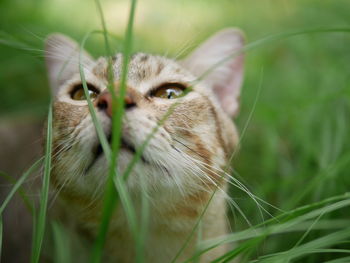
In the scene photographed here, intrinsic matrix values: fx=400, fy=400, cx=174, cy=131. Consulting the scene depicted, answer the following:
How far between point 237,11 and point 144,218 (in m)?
4.94

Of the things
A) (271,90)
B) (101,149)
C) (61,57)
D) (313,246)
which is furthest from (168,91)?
(271,90)

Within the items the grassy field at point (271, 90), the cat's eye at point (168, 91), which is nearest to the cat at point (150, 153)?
the cat's eye at point (168, 91)

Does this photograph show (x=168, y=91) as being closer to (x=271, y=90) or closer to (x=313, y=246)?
(x=313, y=246)

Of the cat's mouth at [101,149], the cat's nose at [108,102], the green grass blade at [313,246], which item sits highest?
the cat's nose at [108,102]

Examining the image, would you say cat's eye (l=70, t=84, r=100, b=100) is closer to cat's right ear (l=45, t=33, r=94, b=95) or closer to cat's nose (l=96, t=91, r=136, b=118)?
cat's right ear (l=45, t=33, r=94, b=95)

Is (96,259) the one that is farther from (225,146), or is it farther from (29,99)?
(29,99)

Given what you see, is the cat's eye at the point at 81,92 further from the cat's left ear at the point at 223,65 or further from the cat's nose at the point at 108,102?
the cat's left ear at the point at 223,65

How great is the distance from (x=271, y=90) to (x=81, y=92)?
236cm

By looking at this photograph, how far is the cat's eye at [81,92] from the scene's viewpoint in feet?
6.51

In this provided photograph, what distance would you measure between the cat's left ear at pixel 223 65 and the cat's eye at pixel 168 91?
483 mm

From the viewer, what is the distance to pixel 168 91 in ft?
6.67

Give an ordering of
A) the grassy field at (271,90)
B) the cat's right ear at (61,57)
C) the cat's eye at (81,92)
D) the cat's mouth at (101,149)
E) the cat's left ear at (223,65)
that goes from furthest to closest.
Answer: the cat's left ear at (223,65) → the cat's right ear at (61,57) → the grassy field at (271,90) → the cat's eye at (81,92) → the cat's mouth at (101,149)

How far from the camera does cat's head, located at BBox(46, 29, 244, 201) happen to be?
1.60m

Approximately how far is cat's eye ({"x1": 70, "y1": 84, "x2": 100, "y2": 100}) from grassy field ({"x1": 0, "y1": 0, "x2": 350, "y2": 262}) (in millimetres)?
277
